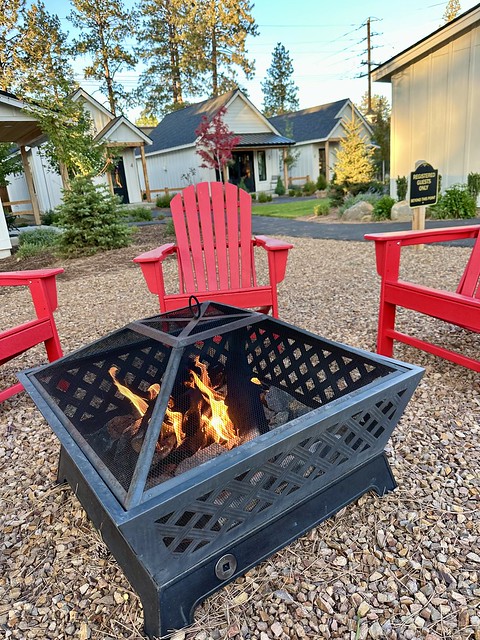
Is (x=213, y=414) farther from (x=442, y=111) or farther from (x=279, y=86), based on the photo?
(x=279, y=86)

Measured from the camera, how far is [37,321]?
7.12ft

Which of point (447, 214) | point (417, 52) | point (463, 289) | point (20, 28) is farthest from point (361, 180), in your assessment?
point (20, 28)

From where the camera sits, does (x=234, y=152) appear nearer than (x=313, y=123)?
Yes

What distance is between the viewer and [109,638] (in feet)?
3.34

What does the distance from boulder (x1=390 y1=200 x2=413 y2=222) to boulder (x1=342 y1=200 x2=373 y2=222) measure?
53cm

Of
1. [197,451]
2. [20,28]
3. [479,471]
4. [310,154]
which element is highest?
[20,28]

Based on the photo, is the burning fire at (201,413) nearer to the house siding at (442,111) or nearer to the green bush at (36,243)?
the green bush at (36,243)

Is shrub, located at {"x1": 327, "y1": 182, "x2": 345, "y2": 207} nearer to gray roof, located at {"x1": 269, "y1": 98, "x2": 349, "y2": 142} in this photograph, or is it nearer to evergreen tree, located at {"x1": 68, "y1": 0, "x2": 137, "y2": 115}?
gray roof, located at {"x1": 269, "y1": 98, "x2": 349, "y2": 142}

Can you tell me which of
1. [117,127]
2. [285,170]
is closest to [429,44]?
[117,127]

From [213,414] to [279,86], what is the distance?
124 feet

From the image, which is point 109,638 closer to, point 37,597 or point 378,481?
point 37,597

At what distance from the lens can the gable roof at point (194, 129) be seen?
1656 centimetres

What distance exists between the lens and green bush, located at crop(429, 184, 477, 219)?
24.3 feet

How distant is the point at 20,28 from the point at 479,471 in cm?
1953
